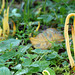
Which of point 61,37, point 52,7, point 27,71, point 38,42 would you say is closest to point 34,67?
point 27,71

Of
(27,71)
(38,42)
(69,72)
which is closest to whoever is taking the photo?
(27,71)

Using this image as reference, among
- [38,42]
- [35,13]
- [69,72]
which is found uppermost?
[35,13]

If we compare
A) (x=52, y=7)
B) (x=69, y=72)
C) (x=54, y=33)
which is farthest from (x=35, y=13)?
(x=69, y=72)

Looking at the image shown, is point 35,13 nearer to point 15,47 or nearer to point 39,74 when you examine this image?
point 15,47

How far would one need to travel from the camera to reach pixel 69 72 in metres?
1.18

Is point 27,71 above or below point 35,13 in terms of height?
below

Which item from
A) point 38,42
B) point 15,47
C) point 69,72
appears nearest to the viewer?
point 69,72

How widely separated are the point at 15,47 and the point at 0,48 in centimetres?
21

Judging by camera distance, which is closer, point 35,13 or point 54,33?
point 54,33

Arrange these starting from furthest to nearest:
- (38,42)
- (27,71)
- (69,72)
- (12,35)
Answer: (12,35) → (38,42) → (69,72) → (27,71)

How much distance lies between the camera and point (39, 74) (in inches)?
44.0

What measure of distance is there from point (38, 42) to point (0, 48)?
47cm

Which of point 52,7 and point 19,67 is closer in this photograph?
point 19,67

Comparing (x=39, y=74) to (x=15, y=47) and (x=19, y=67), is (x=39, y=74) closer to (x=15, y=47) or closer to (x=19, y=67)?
(x=19, y=67)
